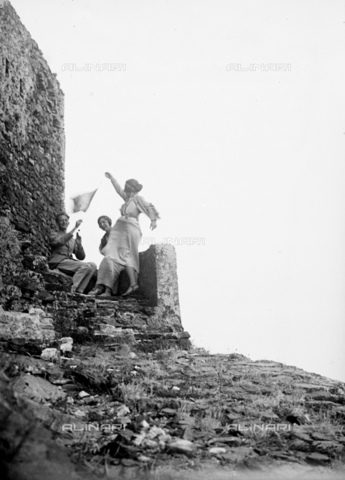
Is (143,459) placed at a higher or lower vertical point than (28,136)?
lower

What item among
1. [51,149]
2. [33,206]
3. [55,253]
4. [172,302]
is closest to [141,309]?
[172,302]

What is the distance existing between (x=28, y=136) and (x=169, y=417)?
5.52 m

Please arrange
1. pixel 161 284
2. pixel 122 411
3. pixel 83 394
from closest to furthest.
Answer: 1. pixel 122 411
2. pixel 83 394
3. pixel 161 284

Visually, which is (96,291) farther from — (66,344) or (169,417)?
(169,417)

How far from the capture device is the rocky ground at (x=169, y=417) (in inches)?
120

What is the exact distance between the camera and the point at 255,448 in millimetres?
3475

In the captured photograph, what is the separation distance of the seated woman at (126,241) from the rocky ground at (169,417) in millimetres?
1990

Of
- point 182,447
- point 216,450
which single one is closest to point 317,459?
point 216,450

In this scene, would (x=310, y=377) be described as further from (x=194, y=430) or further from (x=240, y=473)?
(x=240, y=473)

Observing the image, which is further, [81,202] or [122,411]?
[81,202]

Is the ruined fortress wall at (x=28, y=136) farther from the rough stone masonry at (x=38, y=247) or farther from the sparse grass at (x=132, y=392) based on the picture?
the sparse grass at (x=132, y=392)

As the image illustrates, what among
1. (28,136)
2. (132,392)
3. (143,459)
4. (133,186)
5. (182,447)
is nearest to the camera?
(143,459)

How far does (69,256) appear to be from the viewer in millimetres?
8273

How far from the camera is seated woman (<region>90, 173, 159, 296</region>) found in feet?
25.9
